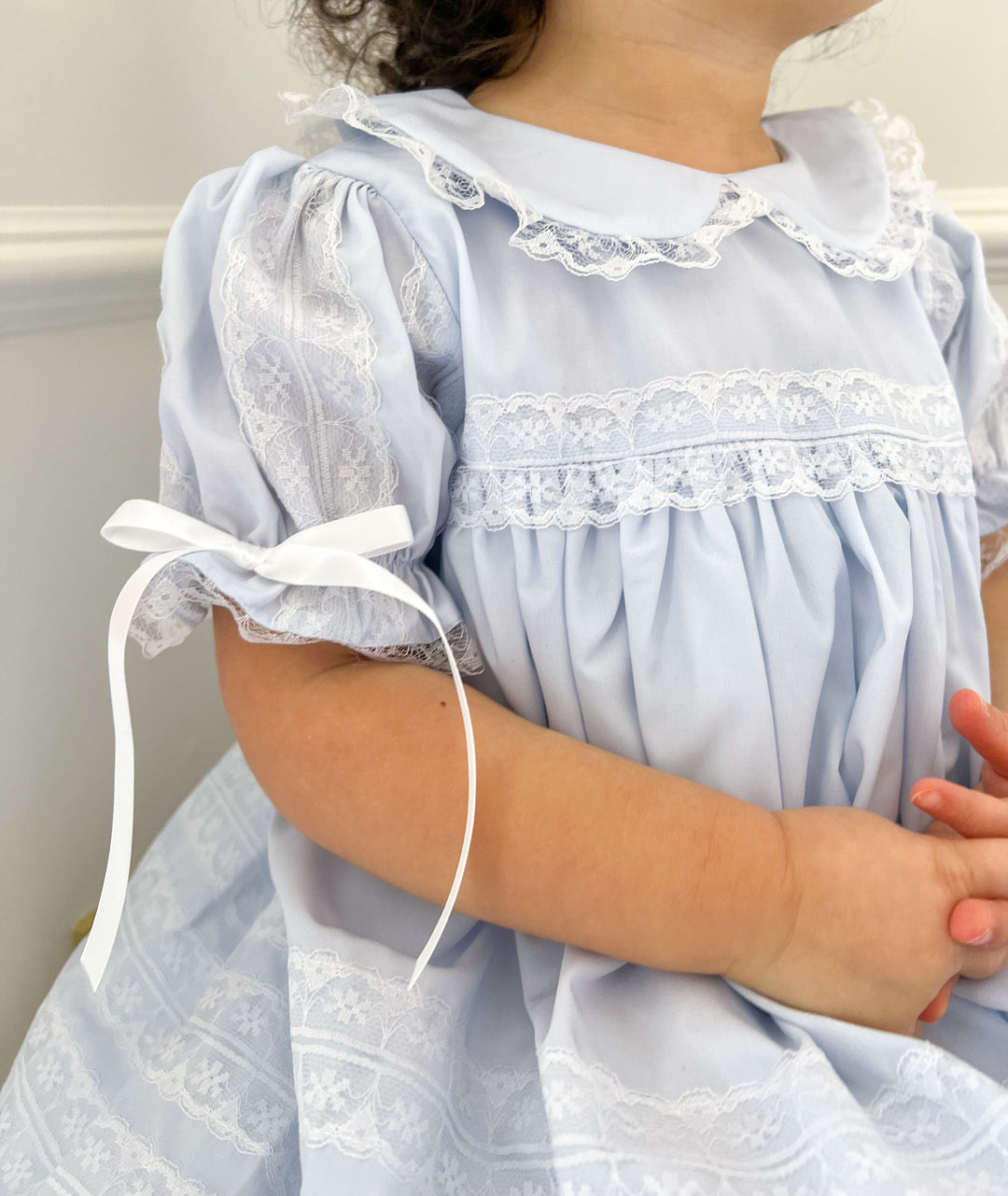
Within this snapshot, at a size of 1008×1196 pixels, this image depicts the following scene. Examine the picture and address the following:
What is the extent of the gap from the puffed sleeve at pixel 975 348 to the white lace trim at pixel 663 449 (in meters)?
0.17

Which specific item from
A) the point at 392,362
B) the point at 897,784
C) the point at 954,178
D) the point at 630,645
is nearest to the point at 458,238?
the point at 392,362

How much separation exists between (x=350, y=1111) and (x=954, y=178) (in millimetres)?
1032

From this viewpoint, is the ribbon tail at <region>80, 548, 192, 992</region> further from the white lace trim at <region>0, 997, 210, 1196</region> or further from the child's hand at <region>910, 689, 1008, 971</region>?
the child's hand at <region>910, 689, 1008, 971</region>

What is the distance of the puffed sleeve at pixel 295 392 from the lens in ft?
1.72

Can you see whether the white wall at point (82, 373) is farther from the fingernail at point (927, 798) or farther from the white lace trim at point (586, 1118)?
the fingernail at point (927, 798)

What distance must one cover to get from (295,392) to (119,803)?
0.76ft

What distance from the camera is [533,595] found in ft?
1.89

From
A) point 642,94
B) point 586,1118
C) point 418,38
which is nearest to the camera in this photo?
point 586,1118

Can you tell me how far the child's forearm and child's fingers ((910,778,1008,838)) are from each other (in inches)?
3.7

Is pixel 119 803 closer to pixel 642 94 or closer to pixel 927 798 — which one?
pixel 927 798

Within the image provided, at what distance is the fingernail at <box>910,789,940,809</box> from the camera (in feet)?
1.84

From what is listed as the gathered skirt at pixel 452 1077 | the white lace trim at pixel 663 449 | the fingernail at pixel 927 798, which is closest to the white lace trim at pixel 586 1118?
the gathered skirt at pixel 452 1077

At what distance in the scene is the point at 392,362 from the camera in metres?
0.53

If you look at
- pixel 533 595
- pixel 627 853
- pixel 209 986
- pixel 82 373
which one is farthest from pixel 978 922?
pixel 82 373
